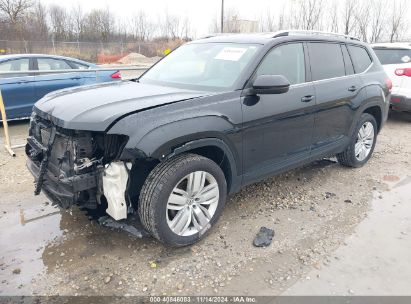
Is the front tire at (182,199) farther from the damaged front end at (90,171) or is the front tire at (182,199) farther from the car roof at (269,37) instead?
the car roof at (269,37)

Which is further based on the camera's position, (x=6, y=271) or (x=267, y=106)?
(x=267, y=106)

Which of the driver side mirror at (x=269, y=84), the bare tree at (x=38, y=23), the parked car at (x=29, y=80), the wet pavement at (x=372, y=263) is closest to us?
the wet pavement at (x=372, y=263)

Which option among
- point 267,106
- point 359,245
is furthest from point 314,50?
point 359,245

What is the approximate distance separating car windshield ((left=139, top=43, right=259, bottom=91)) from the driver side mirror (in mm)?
248

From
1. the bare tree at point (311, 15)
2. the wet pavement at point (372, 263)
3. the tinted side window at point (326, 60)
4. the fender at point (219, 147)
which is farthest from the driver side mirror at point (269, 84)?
the bare tree at point (311, 15)

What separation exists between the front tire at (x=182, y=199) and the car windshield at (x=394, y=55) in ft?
21.8

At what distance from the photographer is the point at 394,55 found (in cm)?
826

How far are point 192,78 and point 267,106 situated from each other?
0.83 meters

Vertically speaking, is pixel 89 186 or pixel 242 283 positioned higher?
pixel 89 186

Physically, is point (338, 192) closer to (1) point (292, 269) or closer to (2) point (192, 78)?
(1) point (292, 269)

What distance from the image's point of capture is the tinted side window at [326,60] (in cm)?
425

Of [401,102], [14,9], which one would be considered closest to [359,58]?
[401,102]

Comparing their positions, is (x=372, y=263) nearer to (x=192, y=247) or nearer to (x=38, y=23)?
(x=192, y=247)

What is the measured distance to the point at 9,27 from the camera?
39062mm
